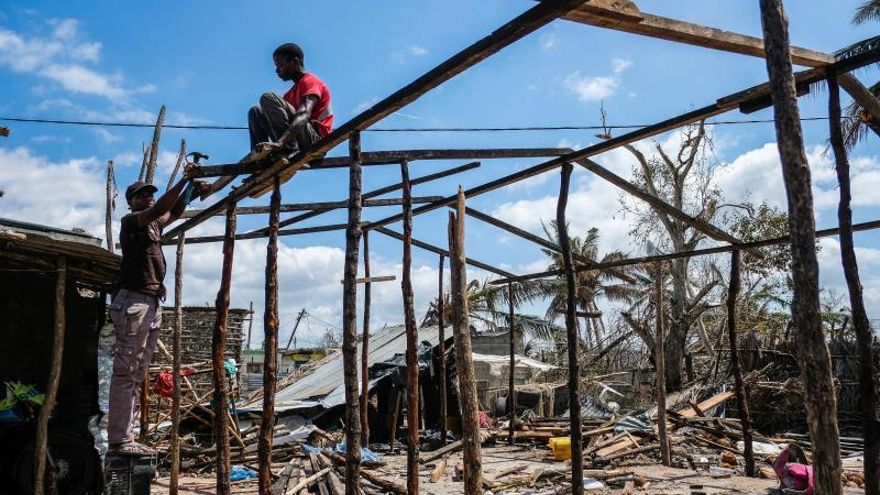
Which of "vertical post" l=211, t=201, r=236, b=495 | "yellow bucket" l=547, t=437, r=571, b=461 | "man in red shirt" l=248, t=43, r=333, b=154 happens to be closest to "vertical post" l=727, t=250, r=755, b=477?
"yellow bucket" l=547, t=437, r=571, b=461

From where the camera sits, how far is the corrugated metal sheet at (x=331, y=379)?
15.2 metres

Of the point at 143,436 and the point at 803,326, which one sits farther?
the point at 143,436

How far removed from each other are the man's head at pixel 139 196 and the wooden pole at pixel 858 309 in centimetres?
617

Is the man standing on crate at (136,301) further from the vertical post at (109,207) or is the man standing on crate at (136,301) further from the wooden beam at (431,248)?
the vertical post at (109,207)

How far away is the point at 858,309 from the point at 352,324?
13.5 feet

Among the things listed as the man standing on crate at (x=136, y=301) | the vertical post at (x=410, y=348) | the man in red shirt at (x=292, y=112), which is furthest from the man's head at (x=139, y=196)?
the vertical post at (x=410, y=348)

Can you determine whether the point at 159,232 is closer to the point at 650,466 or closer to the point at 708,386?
the point at 650,466

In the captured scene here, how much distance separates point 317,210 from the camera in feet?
31.1

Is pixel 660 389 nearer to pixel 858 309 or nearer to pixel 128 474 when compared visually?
pixel 858 309

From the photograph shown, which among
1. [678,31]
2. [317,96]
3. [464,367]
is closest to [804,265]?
[678,31]

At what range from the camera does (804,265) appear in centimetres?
381

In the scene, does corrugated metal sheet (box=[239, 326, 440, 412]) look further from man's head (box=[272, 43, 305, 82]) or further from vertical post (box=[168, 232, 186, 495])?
man's head (box=[272, 43, 305, 82])

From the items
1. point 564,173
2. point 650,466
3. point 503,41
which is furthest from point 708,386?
point 503,41

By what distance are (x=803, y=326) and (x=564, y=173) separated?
392cm
